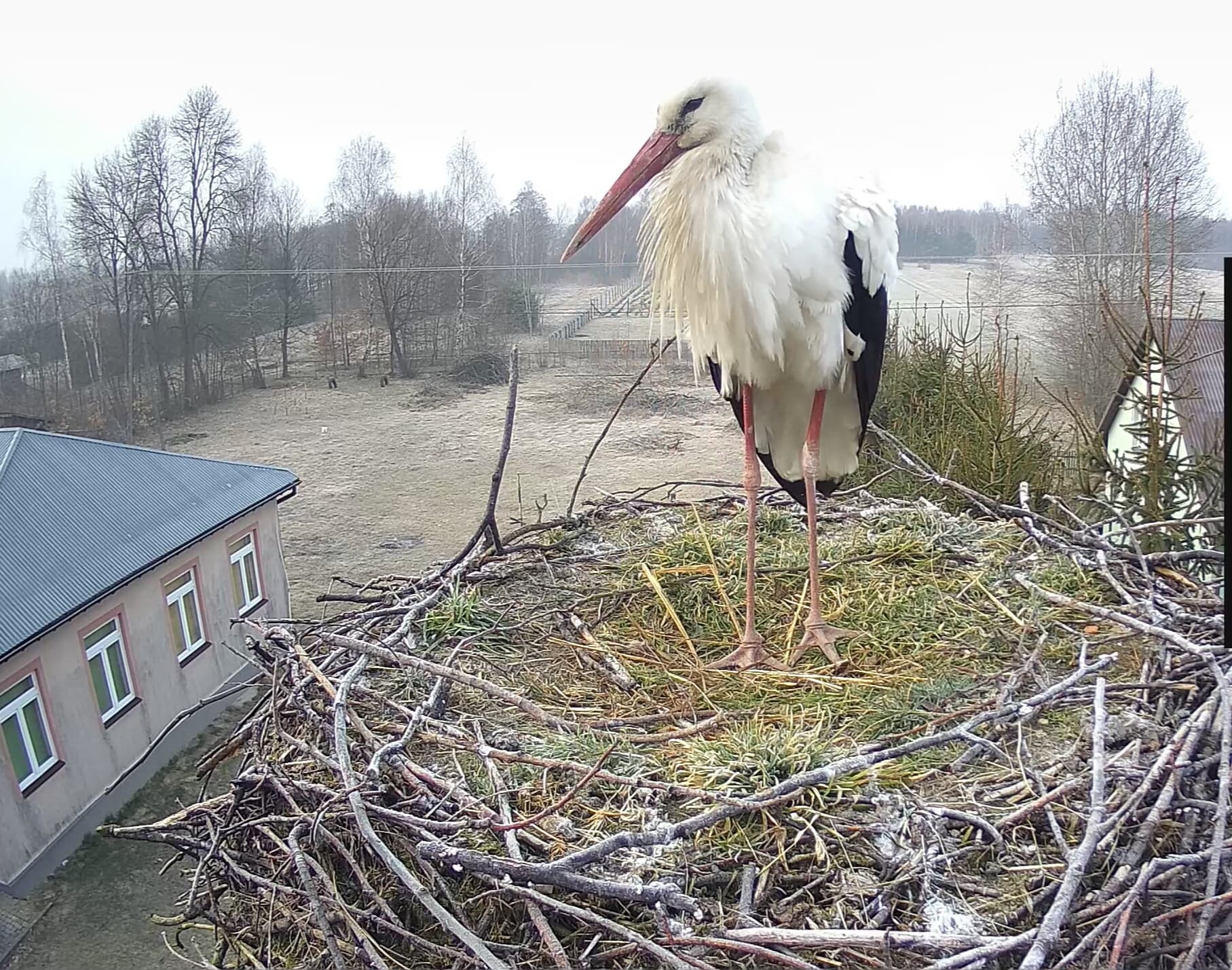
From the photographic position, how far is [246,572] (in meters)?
3.83

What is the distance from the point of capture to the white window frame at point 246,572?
12.4 feet

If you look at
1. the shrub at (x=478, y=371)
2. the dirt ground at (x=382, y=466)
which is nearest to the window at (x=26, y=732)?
the dirt ground at (x=382, y=466)

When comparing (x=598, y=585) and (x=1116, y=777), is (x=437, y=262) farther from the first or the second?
(x=1116, y=777)

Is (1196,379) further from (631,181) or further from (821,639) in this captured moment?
(631,181)

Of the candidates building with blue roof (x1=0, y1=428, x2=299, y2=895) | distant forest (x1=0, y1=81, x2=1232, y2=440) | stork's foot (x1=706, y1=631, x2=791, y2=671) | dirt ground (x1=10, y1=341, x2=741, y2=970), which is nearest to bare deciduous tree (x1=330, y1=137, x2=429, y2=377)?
distant forest (x1=0, y1=81, x2=1232, y2=440)

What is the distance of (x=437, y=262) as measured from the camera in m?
7.35

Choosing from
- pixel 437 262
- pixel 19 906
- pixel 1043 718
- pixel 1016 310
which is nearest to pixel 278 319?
pixel 437 262

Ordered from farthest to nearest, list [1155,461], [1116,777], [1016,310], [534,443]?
[534,443] < [1016,310] < [1155,461] < [1116,777]

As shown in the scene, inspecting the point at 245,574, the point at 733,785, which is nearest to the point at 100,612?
the point at 245,574

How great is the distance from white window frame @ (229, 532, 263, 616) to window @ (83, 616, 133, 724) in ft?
2.07

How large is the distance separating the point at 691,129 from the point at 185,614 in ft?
9.89

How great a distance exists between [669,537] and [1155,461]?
63.9 inches

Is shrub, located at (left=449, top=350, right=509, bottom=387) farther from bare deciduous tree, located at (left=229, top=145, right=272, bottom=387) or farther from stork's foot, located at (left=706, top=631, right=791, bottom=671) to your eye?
stork's foot, located at (left=706, top=631, right=791, bottom=671)

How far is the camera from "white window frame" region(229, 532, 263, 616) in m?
3.78
